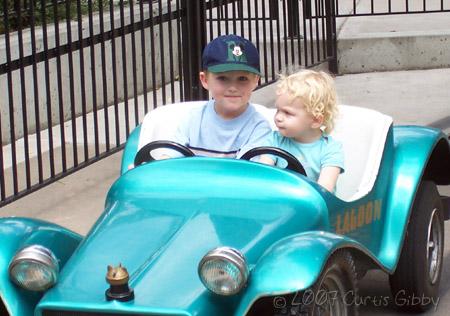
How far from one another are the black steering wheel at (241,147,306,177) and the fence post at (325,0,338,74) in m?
5.44

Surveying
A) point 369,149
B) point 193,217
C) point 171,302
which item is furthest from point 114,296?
point 369,149

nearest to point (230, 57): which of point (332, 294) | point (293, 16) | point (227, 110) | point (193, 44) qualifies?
point (227, 110)

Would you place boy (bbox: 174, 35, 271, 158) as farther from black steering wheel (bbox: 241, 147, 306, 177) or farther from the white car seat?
black steering wheel (bbox: 241, 147, 306, 177)

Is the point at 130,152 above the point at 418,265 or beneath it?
above

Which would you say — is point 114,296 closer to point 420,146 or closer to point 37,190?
point 420,146

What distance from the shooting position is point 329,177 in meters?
4.92

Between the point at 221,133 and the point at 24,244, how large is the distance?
1090mm

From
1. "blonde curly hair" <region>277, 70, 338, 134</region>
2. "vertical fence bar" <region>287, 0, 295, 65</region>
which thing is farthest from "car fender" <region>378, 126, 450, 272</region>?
"vertical fence bar" <region>287, 0, 295, 65</region>

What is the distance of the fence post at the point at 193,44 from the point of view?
7910 millimetres

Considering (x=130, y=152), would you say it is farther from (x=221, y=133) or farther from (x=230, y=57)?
(x=230, y=57)

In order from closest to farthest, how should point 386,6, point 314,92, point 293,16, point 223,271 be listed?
point 223,271 < point 314,92 < point 293,16 < point 386,6

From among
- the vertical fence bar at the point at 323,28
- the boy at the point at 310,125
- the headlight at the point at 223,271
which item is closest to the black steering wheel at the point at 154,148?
the boy at the point at 310,125

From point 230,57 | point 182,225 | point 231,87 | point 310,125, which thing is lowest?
point 182,225

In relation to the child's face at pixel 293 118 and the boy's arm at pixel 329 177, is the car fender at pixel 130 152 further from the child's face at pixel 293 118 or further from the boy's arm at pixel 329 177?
the boy's arm at pixel 329 177
